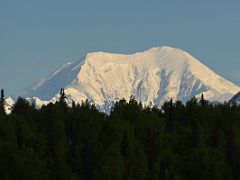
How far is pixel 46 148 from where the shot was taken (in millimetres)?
138500

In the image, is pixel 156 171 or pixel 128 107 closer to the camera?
pixel 156 171

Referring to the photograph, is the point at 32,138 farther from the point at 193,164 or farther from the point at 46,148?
the point at 193,164

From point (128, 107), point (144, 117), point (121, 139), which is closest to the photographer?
point (121, 139)

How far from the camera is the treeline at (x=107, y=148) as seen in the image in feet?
428

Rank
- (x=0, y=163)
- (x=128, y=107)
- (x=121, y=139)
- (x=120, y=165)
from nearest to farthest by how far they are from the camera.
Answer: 1. (x=0, y=163)
2. (x=120, y=165)
3. (x=121, y=139)
4. (x=128, y=107)

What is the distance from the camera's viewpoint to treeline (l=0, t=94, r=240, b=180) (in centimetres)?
13050

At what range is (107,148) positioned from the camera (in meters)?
141

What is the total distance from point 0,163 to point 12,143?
7.61 metres

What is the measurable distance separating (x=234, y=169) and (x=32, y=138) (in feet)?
122

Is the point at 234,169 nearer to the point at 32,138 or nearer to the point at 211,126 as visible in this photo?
the point at 211,126

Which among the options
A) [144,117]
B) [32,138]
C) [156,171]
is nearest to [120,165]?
[156,171]

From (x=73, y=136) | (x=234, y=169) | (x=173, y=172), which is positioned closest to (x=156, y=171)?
(x=173, y=172)

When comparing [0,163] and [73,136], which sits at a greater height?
[73,136]

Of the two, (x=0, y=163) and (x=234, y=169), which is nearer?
(x=0, y=163)
